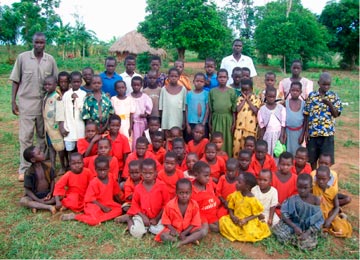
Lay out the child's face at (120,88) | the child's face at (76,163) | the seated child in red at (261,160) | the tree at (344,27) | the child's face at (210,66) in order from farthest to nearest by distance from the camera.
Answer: the tree at (344,27) → the child's face at (210,66) → the child's face at (120,88) → the seated child in red at (261,160) → the child's face at (76,163)

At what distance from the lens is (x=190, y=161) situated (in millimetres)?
3967

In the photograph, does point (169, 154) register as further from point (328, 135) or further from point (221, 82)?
point (328, 135)

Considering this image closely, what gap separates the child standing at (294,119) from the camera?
4.47 m

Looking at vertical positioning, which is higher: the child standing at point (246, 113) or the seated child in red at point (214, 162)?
the child standing at point (246, 113)

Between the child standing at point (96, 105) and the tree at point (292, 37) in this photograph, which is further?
the tree at point (292, 37)

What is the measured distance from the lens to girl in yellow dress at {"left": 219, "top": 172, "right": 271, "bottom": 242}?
11.2 ft

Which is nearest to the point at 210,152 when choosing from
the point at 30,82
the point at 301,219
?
the point at 301,219

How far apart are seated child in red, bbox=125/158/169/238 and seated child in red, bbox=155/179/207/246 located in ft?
0.64

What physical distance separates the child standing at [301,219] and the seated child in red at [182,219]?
2.64 feet

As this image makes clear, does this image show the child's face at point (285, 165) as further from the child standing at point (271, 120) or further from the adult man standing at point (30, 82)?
the adult man standing at point (30, 82)

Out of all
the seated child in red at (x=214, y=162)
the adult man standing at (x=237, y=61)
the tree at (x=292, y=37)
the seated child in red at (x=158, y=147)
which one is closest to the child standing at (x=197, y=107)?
the seated child in red at (x=158, y=147)

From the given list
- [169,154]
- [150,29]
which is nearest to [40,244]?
[169,154]

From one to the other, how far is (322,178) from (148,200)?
1.80 metres

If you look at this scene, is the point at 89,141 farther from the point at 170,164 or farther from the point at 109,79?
the point at 170,164
